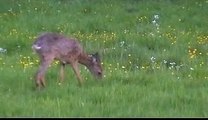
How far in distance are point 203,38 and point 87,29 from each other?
3.51m

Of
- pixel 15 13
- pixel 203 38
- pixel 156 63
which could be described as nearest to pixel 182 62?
pixel 156 63

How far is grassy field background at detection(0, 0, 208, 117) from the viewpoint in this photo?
9.76m

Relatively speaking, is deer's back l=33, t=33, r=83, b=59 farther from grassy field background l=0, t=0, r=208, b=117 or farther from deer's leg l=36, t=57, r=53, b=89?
grassy field background l=0, t=0, r=208, b=117

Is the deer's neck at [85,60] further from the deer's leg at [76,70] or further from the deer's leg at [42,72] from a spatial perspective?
the deer's leg at [42,72]

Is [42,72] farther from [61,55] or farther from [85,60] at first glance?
[85,60]

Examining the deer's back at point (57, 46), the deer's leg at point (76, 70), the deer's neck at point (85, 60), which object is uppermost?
the deer's back at point (57, 46)

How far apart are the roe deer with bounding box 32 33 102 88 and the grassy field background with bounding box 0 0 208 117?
0.21 meters

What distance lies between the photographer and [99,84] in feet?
37.9

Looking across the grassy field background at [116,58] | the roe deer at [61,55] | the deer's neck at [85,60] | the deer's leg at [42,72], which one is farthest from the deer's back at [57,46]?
the grassy field background at [116,58]

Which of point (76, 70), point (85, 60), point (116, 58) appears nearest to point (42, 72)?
point (76, 70)

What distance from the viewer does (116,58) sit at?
1465 centimetres

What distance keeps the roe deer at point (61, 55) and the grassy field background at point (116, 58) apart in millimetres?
208

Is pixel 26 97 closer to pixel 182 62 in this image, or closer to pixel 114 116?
pixel 114 116

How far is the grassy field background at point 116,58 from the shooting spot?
9758 millimetres
